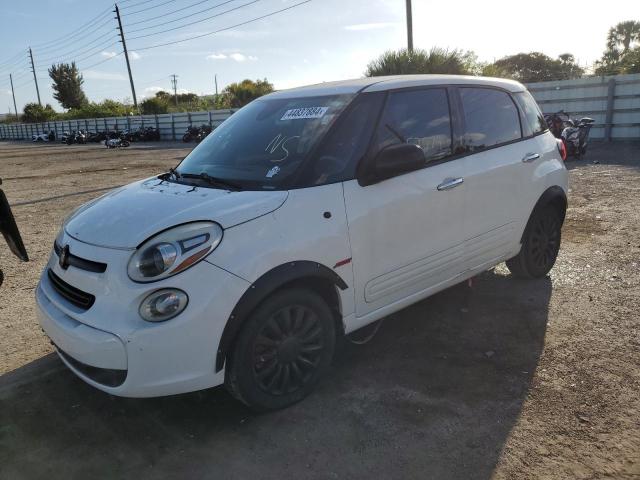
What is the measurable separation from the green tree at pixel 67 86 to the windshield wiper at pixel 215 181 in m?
85.2

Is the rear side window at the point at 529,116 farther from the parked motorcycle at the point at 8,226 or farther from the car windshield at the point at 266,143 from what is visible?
the parked motorcycle at the point at 8,226

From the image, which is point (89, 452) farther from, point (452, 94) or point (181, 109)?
point (181, 109)

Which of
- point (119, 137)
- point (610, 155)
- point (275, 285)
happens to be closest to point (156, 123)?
point (119, 137)

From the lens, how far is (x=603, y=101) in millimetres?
16906

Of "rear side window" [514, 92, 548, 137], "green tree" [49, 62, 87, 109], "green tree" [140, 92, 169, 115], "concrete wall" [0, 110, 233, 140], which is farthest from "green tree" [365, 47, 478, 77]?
"green tree" [49, 62, 87, 109]

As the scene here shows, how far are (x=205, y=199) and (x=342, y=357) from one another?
4.81 ft

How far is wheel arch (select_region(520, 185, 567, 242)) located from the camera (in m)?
4.37

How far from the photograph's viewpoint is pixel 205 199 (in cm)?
288

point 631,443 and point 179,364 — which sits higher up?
point 179,364

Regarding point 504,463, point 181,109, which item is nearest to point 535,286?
Answer: point 504,463

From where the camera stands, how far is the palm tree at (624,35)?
53.7 metres

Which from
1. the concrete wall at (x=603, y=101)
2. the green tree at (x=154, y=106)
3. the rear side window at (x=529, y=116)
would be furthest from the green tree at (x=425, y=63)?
the green tree at (x=154, y=106)

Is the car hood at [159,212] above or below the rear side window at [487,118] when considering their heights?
below

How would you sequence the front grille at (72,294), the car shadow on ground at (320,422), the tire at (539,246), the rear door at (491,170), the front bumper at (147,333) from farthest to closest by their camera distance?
1. the tire at (539,246)
2. the rear door at (491,170)
3. the front grille at (72,294)
4. the car shadow on ground at (320,422)
5. the front bumper at (147,333)
